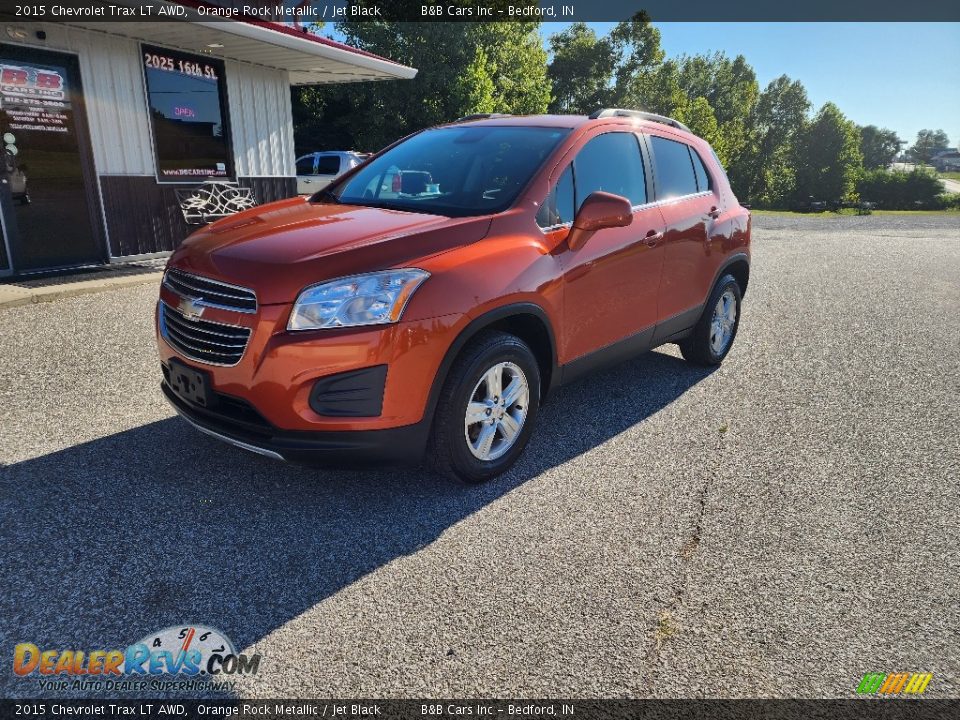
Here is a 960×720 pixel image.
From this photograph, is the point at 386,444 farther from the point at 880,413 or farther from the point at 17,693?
the point at 880,413

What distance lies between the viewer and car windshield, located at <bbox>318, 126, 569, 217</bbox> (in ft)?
11.9

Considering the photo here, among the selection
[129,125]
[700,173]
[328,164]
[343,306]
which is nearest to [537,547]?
[343,306]

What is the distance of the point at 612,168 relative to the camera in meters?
4.12

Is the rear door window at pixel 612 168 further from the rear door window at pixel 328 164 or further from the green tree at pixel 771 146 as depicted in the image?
the green tree at pixel 771 146

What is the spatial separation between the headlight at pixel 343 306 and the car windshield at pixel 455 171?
0.82 meters

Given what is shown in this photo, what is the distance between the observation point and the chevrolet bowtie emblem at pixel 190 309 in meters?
3.04

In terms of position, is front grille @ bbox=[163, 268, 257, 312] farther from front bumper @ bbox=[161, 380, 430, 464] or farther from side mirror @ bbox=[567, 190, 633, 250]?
side mirror @ bbox=[567, 190, 633, 250]

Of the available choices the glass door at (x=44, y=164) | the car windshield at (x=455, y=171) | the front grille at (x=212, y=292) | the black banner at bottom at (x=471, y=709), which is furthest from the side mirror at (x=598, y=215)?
the glass door at (x=44, y=164)

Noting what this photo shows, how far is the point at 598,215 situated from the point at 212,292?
1.99 meters

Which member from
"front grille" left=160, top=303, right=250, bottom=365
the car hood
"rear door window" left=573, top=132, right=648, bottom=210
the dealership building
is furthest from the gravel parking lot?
the dealership building

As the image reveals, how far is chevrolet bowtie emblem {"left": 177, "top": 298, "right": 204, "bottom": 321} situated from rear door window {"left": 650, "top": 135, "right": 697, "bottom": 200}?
3.03 meters

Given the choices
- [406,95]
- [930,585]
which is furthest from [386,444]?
[406,95]

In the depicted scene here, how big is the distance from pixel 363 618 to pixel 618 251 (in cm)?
257

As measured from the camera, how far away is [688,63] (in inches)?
2916
